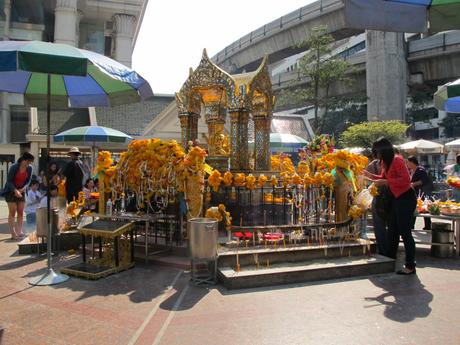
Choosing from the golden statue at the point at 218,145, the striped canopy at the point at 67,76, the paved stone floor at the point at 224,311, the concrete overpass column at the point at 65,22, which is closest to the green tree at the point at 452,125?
the concrete overpass column at the point at 65,22

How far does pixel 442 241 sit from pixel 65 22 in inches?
1140

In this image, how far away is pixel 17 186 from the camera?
27.2 ft

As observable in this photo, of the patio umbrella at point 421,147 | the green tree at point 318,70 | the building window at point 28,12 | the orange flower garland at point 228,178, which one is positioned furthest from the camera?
the building window at point 28,12

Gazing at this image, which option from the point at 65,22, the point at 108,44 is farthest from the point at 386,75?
the point at 108,44

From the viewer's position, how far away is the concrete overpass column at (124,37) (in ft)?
100

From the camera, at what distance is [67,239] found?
7473 mm

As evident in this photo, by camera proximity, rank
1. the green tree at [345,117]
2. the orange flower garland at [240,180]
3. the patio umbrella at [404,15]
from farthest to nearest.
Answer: the green tree at [345,117] < the orange flower garland at [240,180] < the patio umbrella at [404,15]

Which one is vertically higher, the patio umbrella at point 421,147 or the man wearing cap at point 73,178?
the patio umbrella at point 421,147

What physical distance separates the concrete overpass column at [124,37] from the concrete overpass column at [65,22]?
3.56 metres

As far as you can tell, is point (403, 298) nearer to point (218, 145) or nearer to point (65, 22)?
point (218, 145)

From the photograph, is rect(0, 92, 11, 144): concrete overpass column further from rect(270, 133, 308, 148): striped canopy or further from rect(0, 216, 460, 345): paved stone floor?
rect(0, 216, 460, 345): paved stone floor

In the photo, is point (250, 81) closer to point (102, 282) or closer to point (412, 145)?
point (102, 282)

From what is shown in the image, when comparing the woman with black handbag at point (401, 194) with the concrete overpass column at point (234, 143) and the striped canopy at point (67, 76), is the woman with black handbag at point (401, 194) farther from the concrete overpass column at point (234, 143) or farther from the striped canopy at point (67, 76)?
the striped canopy at point (67, 76)

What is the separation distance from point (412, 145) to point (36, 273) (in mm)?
16649
